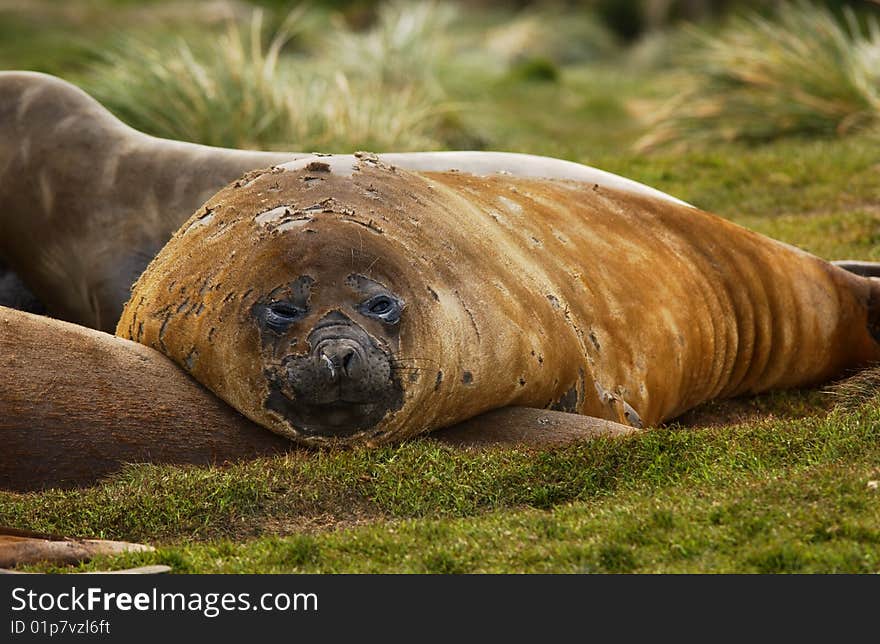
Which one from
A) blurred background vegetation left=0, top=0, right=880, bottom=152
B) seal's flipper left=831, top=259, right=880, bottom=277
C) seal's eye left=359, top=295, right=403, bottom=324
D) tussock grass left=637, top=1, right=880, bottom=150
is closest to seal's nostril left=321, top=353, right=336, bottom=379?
seal's eye left=359, top=295, right=403, bottom=324

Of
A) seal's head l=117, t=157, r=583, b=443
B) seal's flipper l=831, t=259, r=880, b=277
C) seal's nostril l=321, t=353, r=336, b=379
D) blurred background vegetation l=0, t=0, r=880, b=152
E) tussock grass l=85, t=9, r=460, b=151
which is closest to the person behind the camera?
seal's nostril l=321, t=353, r=336, b=379

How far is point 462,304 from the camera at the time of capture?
5.50 m

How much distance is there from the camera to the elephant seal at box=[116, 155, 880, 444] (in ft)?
17.0

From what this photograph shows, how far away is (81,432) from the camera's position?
17.3ft

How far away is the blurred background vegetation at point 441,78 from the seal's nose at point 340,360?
20.8 ft

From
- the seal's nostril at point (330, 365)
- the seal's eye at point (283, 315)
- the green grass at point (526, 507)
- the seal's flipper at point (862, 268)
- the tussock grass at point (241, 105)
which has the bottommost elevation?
the green grass at point (526, 507)

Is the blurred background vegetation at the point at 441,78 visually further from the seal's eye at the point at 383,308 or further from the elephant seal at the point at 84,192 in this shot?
the seal's eye at the point at 383,308

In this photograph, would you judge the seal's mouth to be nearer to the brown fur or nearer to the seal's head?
the seal's head

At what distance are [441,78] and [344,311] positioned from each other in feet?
45.7

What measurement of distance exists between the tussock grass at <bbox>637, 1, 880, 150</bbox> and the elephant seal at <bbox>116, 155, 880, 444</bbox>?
6.18m

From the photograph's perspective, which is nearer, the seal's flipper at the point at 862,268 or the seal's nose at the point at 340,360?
the seal's nose at the point at 340,360

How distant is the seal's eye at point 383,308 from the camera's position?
520 cm

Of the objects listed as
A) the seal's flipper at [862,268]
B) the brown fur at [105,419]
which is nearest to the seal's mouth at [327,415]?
the brown fur at [105,419]
